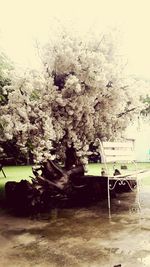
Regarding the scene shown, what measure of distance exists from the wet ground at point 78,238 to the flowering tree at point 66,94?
1.77 m

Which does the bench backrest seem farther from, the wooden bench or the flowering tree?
the flowering tree

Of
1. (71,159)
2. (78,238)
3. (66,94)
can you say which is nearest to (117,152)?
(71,159)

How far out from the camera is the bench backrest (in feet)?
21.1

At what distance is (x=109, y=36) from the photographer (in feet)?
22.8

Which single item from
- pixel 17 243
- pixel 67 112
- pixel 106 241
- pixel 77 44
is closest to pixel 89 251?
pixel 106 241

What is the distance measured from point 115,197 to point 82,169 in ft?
3.76

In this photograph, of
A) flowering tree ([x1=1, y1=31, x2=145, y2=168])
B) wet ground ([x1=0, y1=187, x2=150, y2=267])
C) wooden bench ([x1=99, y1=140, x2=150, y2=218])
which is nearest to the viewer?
wet ground ([x1=0, y1=187, x2=150, y2=267])

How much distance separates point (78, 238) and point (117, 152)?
289 centimetres

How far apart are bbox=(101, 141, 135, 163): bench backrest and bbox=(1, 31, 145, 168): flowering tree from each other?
0.86 m

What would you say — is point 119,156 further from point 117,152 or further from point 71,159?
point 71,159

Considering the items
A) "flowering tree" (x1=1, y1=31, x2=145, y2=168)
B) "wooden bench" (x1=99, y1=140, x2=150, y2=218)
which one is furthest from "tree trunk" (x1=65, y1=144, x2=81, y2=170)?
"wooden bench" (x1=99, y1=140, x2=150, y2=218)

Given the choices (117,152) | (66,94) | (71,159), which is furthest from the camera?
(71,159)

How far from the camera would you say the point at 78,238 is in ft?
14.1

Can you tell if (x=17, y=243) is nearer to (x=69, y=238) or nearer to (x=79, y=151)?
(x=69, y=238)
